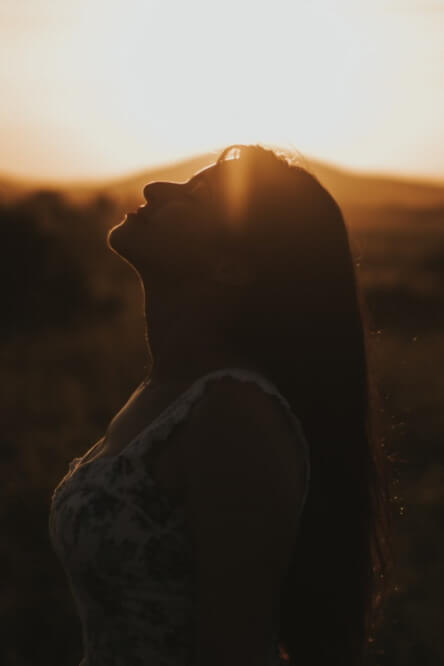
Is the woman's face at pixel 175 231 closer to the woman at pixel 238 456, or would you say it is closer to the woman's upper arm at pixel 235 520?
the woman at pixel 238 456

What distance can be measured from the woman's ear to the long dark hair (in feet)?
0.06

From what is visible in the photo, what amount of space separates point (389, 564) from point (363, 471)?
13.8 inches

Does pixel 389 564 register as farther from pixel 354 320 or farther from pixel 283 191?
pixel 283 191

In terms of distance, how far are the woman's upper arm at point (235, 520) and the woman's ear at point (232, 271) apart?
32cm

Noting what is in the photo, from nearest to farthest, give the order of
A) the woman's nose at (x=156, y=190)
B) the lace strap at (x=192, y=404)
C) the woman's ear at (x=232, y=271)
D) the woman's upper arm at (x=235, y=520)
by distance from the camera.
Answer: the woman's upper arm at (x=235, y=520)
the lace strap at (x=192, y=404)
the woman's ear at (x=232, y=271)
the woman's nose at (x=156, y=190)

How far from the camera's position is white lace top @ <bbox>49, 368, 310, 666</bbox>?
2020mm

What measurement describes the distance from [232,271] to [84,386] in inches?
395

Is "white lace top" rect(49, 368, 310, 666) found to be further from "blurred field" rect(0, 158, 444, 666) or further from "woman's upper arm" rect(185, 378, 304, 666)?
"blurred field" rect(0, 158, 444, 666)

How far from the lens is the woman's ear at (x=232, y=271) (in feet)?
7.21

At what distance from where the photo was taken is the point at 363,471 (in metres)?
2.33

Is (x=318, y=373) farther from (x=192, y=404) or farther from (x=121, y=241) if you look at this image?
(x=121, y=241)

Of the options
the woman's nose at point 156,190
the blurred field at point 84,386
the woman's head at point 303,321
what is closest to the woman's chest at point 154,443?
the woman's head at point 303,321

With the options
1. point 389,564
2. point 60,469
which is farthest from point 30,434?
point 389,564

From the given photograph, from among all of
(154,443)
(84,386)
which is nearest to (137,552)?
(154,443)
